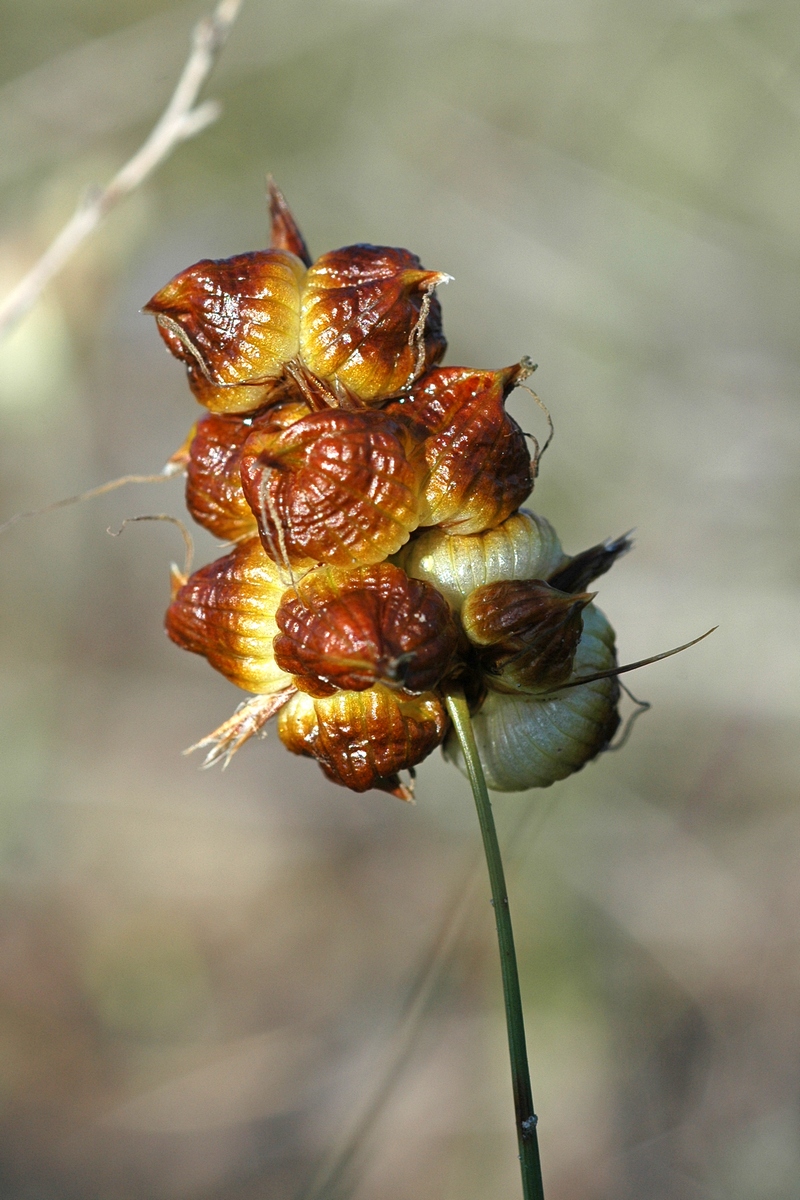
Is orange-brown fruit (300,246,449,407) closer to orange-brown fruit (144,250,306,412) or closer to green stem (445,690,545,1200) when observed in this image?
orange-brown fruit (144,250,306,412)

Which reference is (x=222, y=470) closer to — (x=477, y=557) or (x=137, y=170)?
(x=477, y=557)

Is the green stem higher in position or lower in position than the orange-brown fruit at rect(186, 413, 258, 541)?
lower

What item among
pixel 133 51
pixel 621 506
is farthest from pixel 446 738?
pixel 133 51

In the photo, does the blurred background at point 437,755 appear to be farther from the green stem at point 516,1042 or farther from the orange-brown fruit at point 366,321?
the green stem at point 516,1042

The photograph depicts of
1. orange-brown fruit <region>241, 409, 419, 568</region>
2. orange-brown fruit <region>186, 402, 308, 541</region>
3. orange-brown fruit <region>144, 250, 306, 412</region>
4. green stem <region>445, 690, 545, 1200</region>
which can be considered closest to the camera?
green stem <region>445, 690, 545, 1200</region>

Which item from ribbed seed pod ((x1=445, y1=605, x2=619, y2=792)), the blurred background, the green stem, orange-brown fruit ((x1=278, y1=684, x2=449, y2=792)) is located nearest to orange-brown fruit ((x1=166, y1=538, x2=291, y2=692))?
orange-brown fruit ((x1=278, y1=684, x2=449, y2=792))

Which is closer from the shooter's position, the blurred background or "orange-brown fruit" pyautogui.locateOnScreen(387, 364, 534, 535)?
"orange-brown fruit" pyautogui.locateOnScreen(387, 364, 534, 535)

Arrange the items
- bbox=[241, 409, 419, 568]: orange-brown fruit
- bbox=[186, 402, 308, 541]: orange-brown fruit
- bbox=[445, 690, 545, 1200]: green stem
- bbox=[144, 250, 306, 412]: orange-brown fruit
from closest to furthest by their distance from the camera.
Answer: bbox=[445, 690, 545, 1200]: green stem < bbox=[241, 409, 419, 568]: orange-brown fruit < bbox=[144, 250, 306, 412]: orange-brown fruit < bbox=[186, 402, 308, 541]: orange-brown fruit
